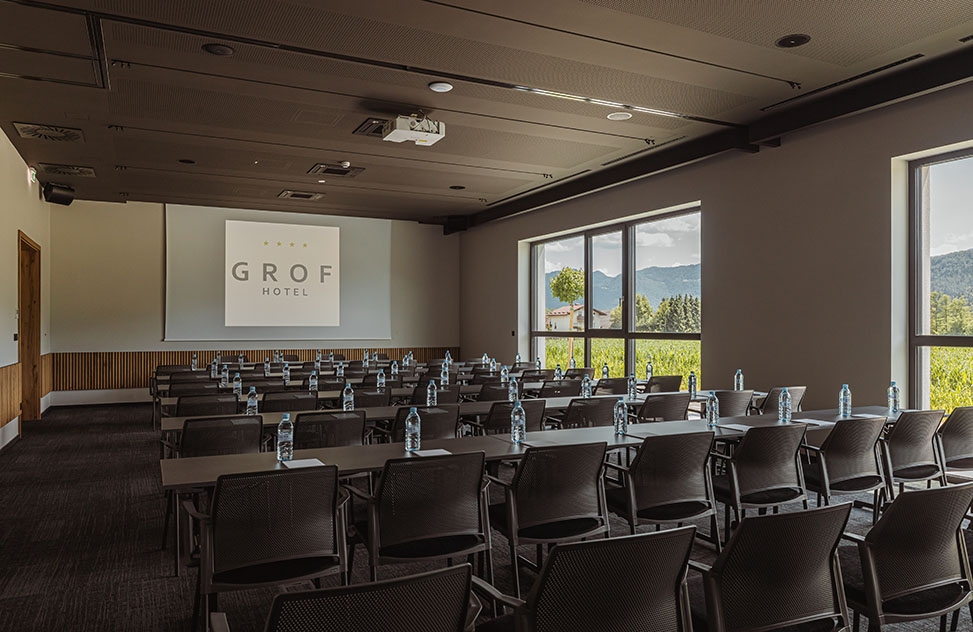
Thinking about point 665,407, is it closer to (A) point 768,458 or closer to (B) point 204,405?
(A) point 768,458

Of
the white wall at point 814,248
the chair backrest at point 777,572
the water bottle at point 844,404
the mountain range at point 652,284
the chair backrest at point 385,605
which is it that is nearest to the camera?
the chair backrest at point 385,605

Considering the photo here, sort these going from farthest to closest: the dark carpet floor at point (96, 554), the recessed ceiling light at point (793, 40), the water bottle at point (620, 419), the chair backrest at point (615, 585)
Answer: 1. the recessed ceiling light at point (793, 40)
2. the water bottle at point (620, 419)
3. the dark carpet floor at point (96, 554)
4. the chair backrest at point (615, 585)

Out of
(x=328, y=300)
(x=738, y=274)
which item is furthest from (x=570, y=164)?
(x=328, y=300)

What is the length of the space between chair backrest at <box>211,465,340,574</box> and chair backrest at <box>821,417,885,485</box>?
9.87 ft

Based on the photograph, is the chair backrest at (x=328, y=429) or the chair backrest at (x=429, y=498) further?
the chair backrest at (x=328, y=429)

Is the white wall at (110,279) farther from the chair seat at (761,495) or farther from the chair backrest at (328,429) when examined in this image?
the chair seat at (761,495)

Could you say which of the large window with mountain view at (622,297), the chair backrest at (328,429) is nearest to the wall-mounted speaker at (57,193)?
the large window with mountain view at (622,297)

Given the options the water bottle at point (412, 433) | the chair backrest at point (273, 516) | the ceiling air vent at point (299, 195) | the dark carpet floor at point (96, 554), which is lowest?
the dark carpet floor at point (96, 554)

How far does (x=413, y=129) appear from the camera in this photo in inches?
295

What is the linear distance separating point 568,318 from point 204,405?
7731mm

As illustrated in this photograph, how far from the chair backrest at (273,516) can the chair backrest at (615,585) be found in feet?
4.42

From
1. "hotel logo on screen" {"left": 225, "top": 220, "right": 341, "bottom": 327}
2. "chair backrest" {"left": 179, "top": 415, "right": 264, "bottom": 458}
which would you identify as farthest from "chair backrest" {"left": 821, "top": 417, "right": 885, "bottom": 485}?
"hotel logo on screen" {"left": 225, "top": 220, "right": 341, "bottom": 327}

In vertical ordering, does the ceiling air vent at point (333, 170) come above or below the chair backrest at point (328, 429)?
above

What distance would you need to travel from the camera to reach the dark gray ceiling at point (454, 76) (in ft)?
17.3
